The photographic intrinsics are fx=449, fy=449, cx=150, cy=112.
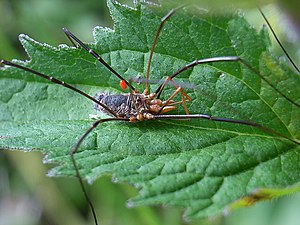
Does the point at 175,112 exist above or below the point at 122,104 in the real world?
below

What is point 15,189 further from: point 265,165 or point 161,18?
point 265,165

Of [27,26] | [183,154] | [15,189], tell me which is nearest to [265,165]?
[183,154]

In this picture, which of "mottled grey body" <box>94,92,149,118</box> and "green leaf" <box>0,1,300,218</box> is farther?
"mottled grey body" <box>94,92,149,118</box>

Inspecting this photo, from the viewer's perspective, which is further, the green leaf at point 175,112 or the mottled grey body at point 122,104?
the mottled grey body at point 122,104
